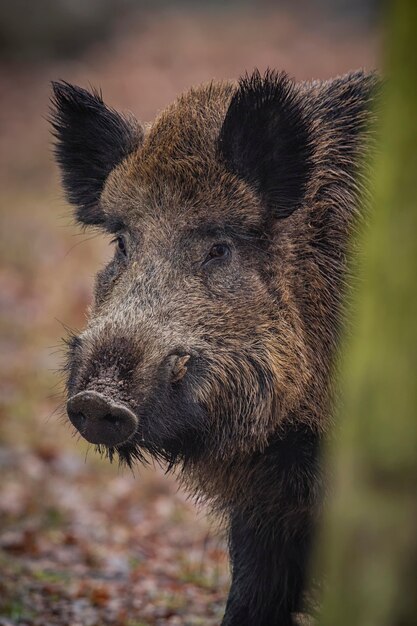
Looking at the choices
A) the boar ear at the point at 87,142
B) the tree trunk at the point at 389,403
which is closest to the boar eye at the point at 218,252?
the boar ear at the point at 87,142

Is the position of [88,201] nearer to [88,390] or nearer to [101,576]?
[88,390]

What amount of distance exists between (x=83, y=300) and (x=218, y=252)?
7183mm

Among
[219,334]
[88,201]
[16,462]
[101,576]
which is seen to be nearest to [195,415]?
[219,334]

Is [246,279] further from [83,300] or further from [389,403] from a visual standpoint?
[83,300]

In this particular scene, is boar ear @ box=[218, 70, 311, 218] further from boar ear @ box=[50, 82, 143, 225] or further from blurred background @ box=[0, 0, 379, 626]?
blurred background @ box=[0, 0, 379, 626]

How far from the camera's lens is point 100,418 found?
3828 millimetres

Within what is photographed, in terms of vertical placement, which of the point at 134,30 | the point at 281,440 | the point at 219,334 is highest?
the point at 134,30

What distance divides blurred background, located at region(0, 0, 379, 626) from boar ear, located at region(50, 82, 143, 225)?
20 centimetres

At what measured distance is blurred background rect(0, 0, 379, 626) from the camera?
613 cm

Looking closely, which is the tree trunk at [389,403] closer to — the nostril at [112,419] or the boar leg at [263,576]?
the nostril at [112,419]

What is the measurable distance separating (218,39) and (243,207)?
2175 centimetres

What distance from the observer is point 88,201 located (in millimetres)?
5168

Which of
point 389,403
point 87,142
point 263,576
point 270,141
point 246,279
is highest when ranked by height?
point 270,141

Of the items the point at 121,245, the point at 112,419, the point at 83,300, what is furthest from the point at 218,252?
the point at 83,300
